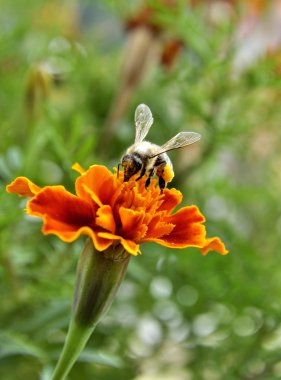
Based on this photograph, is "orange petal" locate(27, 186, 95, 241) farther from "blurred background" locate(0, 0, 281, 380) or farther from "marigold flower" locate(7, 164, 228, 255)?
"blurred background" locate(0, 0, 281, 380)

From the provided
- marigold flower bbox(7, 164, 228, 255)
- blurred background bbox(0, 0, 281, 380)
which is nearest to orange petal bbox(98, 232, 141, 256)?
marigold flower bbox(7, 164, 228, 255)

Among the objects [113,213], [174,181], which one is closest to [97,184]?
[113,213]

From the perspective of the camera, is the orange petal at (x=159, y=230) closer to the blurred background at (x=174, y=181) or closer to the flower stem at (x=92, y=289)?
the flower stem at (x=92, y=289)

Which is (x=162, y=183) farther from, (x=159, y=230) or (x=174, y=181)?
(x=174, y=181)

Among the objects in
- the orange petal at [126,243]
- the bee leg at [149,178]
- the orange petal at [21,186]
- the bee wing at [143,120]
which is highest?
the bee wing at [143,120]

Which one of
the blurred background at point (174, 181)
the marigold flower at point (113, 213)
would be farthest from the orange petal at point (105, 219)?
the blurred background at point (174, 181)

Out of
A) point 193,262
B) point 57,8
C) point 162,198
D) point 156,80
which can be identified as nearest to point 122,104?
point 156,80

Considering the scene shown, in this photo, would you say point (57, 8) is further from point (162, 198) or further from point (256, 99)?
point (162, 198)
